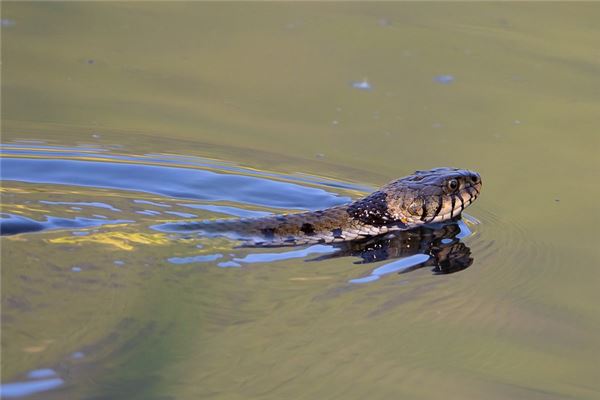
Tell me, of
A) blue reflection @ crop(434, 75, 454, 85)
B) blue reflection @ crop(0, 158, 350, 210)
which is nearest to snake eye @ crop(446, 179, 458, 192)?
blue reflection @ crop(0, 158, 350, 210)

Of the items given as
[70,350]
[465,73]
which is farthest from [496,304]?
[465,73]

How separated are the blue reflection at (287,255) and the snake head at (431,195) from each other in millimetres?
661

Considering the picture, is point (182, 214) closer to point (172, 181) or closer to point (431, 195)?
point (172, 181)

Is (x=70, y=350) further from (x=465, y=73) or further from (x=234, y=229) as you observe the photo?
(x=465, y=73)

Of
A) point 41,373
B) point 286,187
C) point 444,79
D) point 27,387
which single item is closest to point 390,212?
point 286,187

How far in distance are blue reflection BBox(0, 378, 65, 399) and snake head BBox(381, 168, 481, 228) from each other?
2.97 meters

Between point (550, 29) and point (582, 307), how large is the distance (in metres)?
5.15

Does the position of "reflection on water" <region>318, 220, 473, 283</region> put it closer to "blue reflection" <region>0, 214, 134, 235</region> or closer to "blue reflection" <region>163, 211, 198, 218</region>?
"blue reflection" <region>163, 211, 198, 218</region>

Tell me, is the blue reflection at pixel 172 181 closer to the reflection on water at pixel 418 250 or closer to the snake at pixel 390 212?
the snake at pixel 390 212

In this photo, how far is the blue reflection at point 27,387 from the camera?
400 centimetres

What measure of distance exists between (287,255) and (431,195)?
124cm

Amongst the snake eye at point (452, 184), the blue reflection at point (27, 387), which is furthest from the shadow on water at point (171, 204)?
the blue reflection at point (27, 387)

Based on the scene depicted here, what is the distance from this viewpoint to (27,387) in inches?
160

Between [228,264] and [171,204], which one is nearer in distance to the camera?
[228,264]
